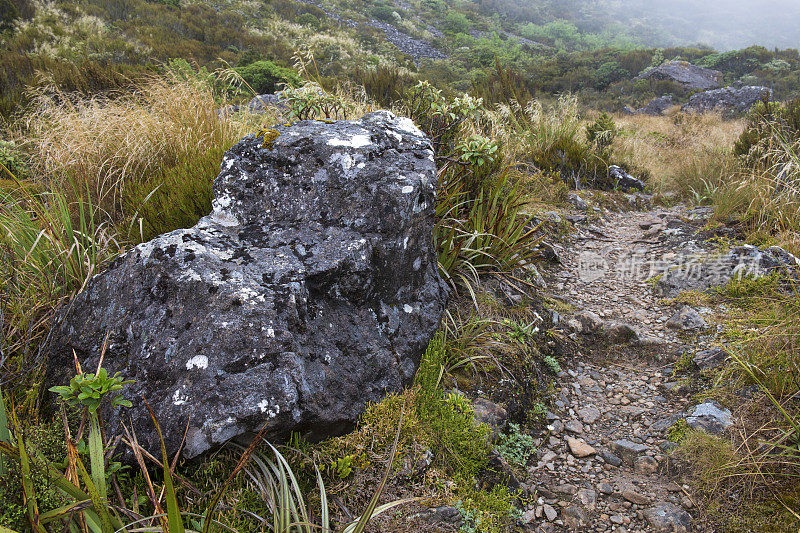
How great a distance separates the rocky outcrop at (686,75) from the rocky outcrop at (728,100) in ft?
13.4

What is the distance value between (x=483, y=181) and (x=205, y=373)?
3.12 metres

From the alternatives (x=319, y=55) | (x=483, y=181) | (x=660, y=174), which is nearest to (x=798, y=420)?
(x=483, y=181)

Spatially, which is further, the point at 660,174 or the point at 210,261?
the point at 660,174

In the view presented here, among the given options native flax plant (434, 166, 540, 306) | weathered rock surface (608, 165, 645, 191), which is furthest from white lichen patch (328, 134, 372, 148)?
weathered rock surface (608, 165, 645, 191)

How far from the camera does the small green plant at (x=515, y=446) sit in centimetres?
220

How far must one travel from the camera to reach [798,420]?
6.72 feet

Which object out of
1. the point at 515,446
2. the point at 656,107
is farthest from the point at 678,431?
the point at 656,107

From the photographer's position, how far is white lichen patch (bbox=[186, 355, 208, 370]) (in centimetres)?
160

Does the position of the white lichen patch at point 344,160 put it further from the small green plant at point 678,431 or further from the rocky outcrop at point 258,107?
the small green plant at point 678,431

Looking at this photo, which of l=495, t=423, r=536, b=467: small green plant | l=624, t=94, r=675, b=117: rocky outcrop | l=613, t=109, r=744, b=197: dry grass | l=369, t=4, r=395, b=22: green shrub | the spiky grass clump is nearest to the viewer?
the spiky grass clump

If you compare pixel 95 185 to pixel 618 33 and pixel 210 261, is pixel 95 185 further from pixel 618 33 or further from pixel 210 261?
pixel 618 33

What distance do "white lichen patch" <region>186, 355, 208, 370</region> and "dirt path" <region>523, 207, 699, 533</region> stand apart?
1607 millimetres

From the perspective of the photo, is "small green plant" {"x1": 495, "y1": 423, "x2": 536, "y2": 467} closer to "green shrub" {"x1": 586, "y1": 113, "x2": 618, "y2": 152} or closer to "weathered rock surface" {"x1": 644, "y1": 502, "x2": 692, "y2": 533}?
"weathered rock surface" {"x1": 644, "y1": 502, "x2": 692, "y2": 533}

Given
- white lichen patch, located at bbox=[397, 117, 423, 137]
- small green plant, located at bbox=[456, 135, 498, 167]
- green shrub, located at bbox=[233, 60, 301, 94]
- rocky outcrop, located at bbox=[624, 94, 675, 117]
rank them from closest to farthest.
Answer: white lichen patch, located at bbox=[397, 117, 423, 137] < small green plant, located at bbox=[456, 135, 498, 167] < green shrub, located at bbox=[233, 60, 301, 94] < rocky outcrop, located at bbox=[624, 94, 675, 117]
